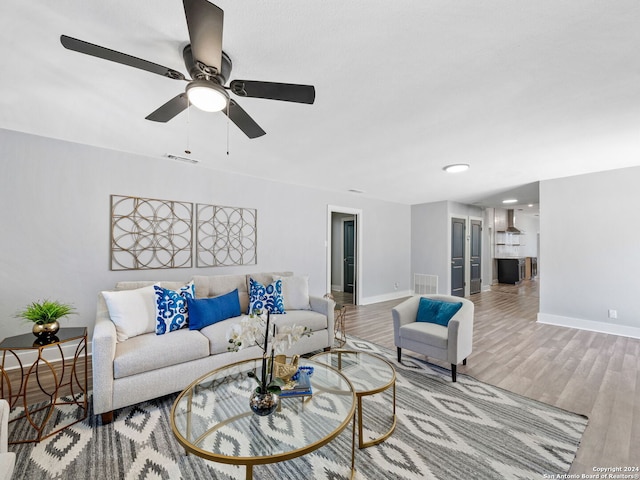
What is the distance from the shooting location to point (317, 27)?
55.6 inches

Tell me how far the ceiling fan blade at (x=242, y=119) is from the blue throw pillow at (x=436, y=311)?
2509 millimetres

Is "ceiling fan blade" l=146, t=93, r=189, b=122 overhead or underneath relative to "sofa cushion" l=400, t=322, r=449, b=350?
overhead

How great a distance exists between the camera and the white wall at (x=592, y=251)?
3855 mm

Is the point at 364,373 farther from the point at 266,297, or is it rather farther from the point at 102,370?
the point at 102,370

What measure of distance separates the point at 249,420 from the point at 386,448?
2.95ft

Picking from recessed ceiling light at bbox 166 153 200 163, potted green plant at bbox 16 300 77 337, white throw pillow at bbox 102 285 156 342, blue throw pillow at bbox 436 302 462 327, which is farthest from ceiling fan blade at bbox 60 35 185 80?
blue throw pillow at bbox 436 302 462 327

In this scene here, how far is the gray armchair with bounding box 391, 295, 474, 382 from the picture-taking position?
2559 mm

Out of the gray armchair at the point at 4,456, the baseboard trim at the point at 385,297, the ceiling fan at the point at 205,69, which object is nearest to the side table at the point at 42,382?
the gray armchair at the point at 4,456

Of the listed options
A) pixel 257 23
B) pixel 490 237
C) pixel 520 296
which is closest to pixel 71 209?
pixel 257 23

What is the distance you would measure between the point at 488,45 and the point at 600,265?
14.3 feet

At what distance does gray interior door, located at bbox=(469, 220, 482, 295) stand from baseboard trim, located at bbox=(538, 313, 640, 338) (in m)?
2.64

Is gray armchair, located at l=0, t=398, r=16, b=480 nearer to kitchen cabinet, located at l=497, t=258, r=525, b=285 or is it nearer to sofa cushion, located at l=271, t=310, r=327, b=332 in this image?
sofa cushion, located at l=271, t=310, r=327, b=332

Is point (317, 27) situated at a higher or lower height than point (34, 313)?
higher

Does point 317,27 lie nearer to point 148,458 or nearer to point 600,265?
point 148,458
